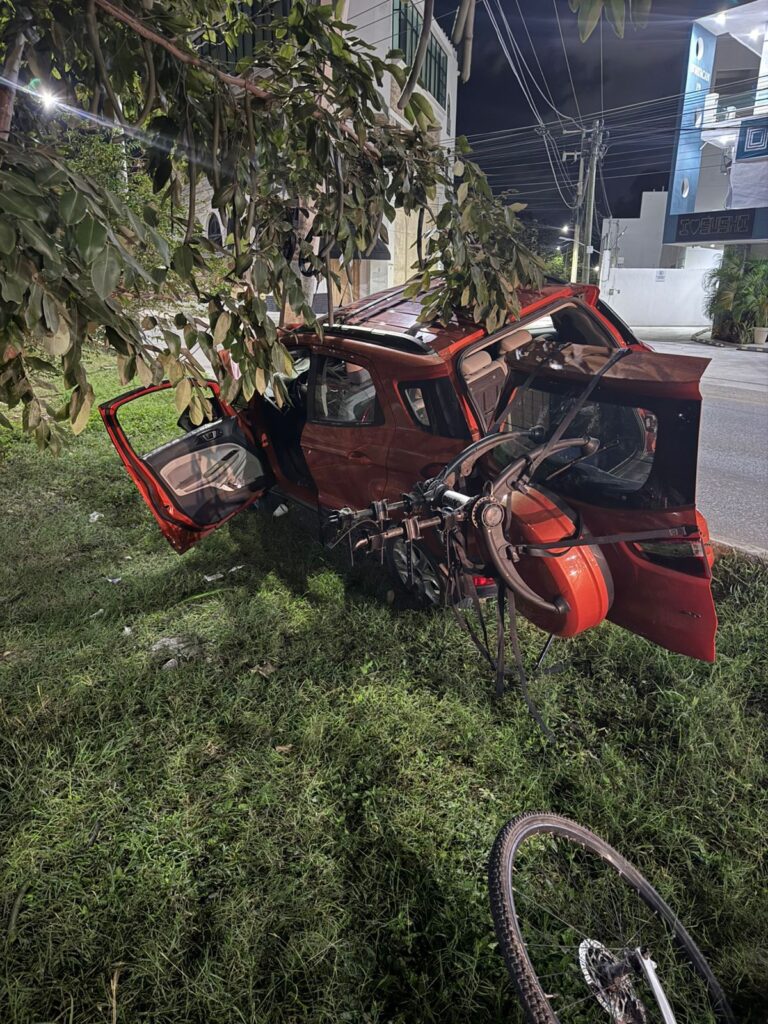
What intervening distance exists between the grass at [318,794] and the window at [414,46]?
11996 millimetres

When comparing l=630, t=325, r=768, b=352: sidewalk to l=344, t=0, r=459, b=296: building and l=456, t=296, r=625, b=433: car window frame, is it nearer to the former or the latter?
l=344, t=0, r=459, b=296: building

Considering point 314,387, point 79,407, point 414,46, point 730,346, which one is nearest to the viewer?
point 79,407

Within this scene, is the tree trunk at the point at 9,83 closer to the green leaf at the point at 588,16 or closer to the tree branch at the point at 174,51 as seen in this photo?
the tree branch at the point at 174,51

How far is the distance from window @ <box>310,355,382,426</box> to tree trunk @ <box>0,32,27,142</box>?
195 cm

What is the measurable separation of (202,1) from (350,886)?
10.5 ft

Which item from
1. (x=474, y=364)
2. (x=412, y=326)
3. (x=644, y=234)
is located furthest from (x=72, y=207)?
(x=644, y=234)

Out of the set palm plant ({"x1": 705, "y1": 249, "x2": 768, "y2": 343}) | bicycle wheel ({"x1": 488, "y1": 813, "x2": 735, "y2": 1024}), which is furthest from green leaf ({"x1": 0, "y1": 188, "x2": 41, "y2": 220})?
palm plant ({"x1": 705, "y1": 249, "x2": 768, "y2": 343})

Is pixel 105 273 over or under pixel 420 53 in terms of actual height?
under

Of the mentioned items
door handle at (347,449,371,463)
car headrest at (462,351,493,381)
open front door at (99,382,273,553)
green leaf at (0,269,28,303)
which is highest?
green leaf at (0,269,28,303)

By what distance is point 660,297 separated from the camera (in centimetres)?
2722

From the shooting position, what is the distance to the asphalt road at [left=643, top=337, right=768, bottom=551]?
4.87 m

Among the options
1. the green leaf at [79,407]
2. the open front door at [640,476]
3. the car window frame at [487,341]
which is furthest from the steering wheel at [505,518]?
the green leaf at [79,407]

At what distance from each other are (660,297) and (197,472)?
27.7 m

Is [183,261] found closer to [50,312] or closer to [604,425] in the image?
[50,312]
